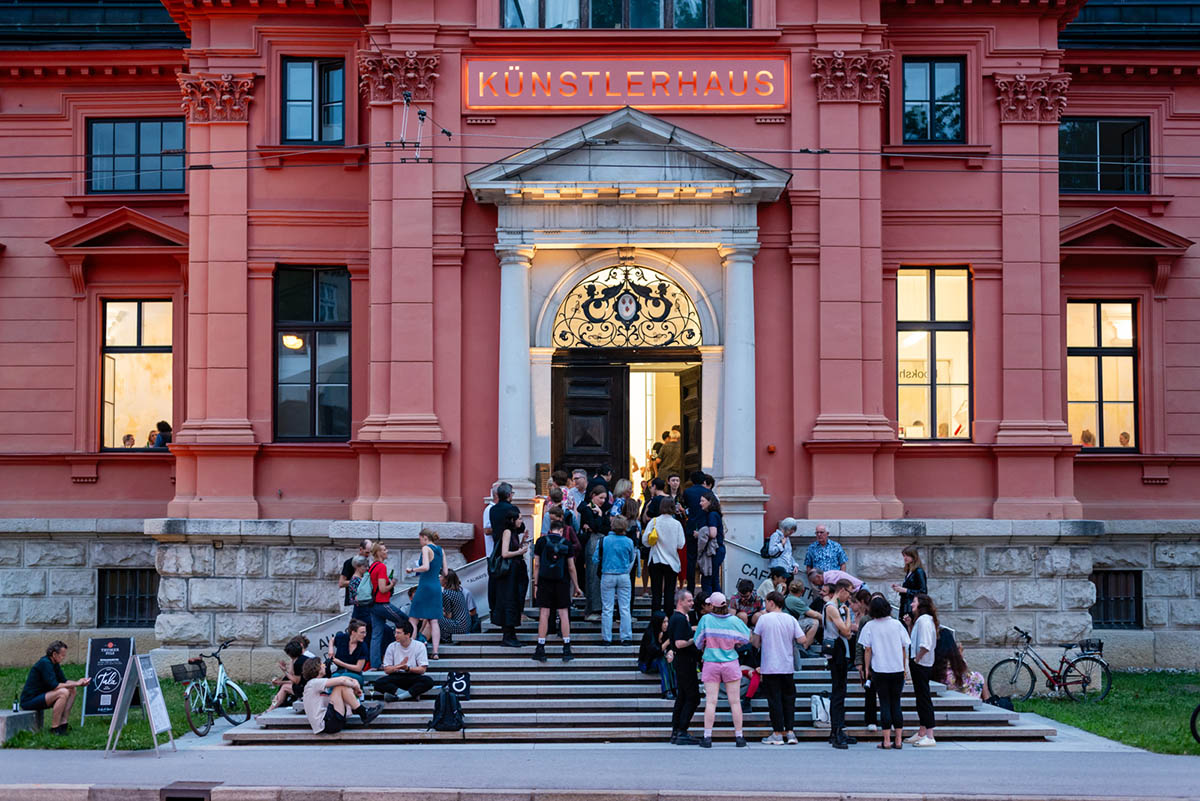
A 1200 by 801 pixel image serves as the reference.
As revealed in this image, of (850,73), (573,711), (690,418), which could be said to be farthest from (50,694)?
(850,73)

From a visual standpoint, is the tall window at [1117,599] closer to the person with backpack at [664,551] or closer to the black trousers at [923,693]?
the black trousers at [923,693]

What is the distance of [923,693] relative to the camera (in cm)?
1752

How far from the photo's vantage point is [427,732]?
17.9 m

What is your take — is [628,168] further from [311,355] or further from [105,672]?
[105,672]

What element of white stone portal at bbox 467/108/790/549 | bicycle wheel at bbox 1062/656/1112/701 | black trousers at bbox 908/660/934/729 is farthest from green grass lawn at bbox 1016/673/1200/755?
white stone portal at bbox 467/108/790/549

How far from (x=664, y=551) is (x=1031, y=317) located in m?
8.11

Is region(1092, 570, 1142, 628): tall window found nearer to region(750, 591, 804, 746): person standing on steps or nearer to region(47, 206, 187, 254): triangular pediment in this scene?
region(750, 591, 804, 746): person standing on steps

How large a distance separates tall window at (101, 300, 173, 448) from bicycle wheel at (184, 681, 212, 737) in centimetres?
804

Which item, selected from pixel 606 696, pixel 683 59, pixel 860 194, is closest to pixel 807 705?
pixel 606 696

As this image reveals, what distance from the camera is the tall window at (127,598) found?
25641mm

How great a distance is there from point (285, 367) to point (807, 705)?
419 inches

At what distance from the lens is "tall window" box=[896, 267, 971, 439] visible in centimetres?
2400

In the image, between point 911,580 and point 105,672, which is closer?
point 105,672

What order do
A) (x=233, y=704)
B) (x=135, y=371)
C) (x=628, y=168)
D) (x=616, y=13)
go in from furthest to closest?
(x=135, y=371) < (x=616, y=13) < (x=628, y=168) < (x=233, y=704)
